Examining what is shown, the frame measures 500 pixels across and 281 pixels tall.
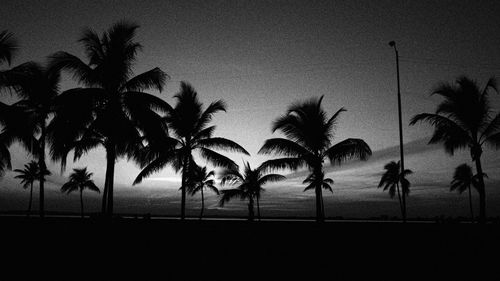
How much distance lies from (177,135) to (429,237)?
15.1m

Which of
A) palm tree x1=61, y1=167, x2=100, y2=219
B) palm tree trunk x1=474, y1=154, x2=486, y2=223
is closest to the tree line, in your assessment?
palm tree trunk x1=474, y1=154, x2=486, y2=223

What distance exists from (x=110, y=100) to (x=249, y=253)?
36.8ft

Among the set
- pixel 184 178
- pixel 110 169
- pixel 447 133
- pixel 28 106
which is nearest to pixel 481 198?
pixel 447 133

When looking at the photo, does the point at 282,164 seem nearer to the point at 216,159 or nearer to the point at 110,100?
the point at 216,159

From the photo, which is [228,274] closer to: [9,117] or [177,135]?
[9,117]

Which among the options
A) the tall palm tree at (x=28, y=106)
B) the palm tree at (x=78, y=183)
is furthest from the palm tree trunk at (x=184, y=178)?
the palm tree at (x=78, y=183)

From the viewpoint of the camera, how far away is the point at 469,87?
656 inches

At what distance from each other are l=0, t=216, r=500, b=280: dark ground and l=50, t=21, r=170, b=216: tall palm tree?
485 cm

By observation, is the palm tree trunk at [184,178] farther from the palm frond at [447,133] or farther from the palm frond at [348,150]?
the palm frond at [447,133]

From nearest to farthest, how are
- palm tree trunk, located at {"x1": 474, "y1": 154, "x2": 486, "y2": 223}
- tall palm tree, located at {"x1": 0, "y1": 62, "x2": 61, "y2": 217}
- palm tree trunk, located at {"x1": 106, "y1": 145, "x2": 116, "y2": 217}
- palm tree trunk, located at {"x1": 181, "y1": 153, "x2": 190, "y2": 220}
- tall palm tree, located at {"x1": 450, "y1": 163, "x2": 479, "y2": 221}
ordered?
tall palm tree, located at {"x1": 0, "y1": 62, "x2": 61, "y2": 217} → palm tree trunk, located at {"x1": 106, "y1": 145, "x2": 116, "y2": 217} → palm tree trunk, located at {"x1": 474, "y1": 154, "x2": 486, "y2": 223} → palm tree trunk, located at {"x1": 181, "y1": 153, "x2": 190, "y2": 220} → tall palm tree, located at {"x1": 450, "y1": 163, "x2": 479, "y2": 221}

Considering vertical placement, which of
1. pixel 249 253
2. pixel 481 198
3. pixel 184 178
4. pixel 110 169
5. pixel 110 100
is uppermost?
pixel 110 100

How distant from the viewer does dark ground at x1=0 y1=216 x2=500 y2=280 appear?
546 centimetres

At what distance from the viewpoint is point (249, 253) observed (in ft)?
24.5

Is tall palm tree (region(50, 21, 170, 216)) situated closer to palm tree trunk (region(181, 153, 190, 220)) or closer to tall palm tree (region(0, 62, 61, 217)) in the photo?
tall palm tree (region(0, 62, 61, 217))
